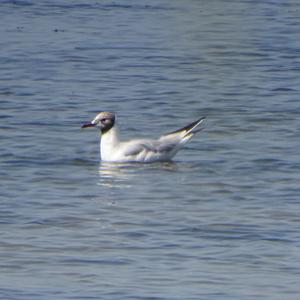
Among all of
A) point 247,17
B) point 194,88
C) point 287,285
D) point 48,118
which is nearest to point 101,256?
point 287,285

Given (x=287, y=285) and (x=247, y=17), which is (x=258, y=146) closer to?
(x=287, y=285)

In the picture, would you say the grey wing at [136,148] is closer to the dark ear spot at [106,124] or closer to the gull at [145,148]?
the gull at [145,148]

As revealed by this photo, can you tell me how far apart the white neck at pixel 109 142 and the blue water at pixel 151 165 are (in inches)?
7.5

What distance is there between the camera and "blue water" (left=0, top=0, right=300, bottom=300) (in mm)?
10586

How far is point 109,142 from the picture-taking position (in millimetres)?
15703

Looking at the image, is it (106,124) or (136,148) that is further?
(106,124)

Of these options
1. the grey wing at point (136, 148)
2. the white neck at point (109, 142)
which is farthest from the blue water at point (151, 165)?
the grey wing at point (136, 148)

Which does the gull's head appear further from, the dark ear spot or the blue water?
the blue water

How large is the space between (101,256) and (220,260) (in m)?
0.87

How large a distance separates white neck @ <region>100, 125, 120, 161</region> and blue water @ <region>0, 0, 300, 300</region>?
19 centimetres

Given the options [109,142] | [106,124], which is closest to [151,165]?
[109,142]

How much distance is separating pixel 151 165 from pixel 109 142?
1.73ft

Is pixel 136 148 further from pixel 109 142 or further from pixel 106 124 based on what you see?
pixel 106 124

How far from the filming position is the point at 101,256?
11.0 metres
